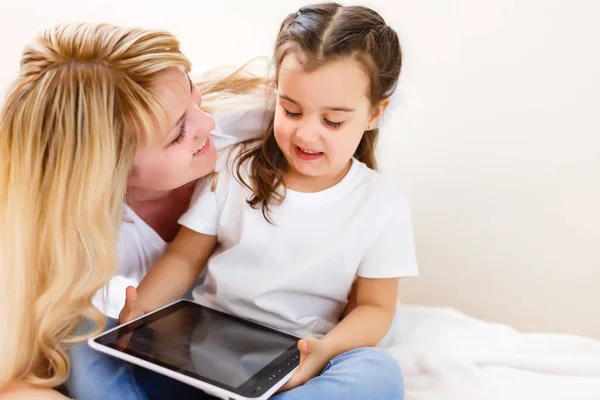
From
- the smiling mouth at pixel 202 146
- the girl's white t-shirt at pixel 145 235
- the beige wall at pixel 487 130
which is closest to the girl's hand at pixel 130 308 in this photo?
the girl's white t-shirt at pixel 145 235

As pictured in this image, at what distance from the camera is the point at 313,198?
108cm

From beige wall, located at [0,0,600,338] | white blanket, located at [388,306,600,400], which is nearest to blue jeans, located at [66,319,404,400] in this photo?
white blanket, located at [388,306,600,400]

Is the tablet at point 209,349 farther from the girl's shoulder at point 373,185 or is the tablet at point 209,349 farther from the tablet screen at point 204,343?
the girl's shoulder at point 373,185

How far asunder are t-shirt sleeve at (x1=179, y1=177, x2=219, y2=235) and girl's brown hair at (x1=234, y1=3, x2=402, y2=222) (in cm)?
6

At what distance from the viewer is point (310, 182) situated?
109 cm

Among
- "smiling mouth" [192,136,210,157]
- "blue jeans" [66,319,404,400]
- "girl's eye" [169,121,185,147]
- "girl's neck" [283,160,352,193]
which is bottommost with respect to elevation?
"blue jeans" [66,319,404,400]

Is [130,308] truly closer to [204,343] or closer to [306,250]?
[204,343]

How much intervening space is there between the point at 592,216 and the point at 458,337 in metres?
0.43

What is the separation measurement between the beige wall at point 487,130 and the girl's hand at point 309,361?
2.07 feet

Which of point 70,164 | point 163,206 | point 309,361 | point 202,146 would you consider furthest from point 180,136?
point 309,361

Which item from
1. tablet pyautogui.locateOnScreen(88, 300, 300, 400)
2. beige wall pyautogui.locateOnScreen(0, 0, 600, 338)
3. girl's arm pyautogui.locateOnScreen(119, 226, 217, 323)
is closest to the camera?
tablet pyautogui.locateOnScreen(88, 300, 300, 400)

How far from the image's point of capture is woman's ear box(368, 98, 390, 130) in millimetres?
1038

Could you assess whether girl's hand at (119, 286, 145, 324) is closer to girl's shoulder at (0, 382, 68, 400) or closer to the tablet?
the tablet

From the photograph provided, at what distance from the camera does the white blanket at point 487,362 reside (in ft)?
3.33
